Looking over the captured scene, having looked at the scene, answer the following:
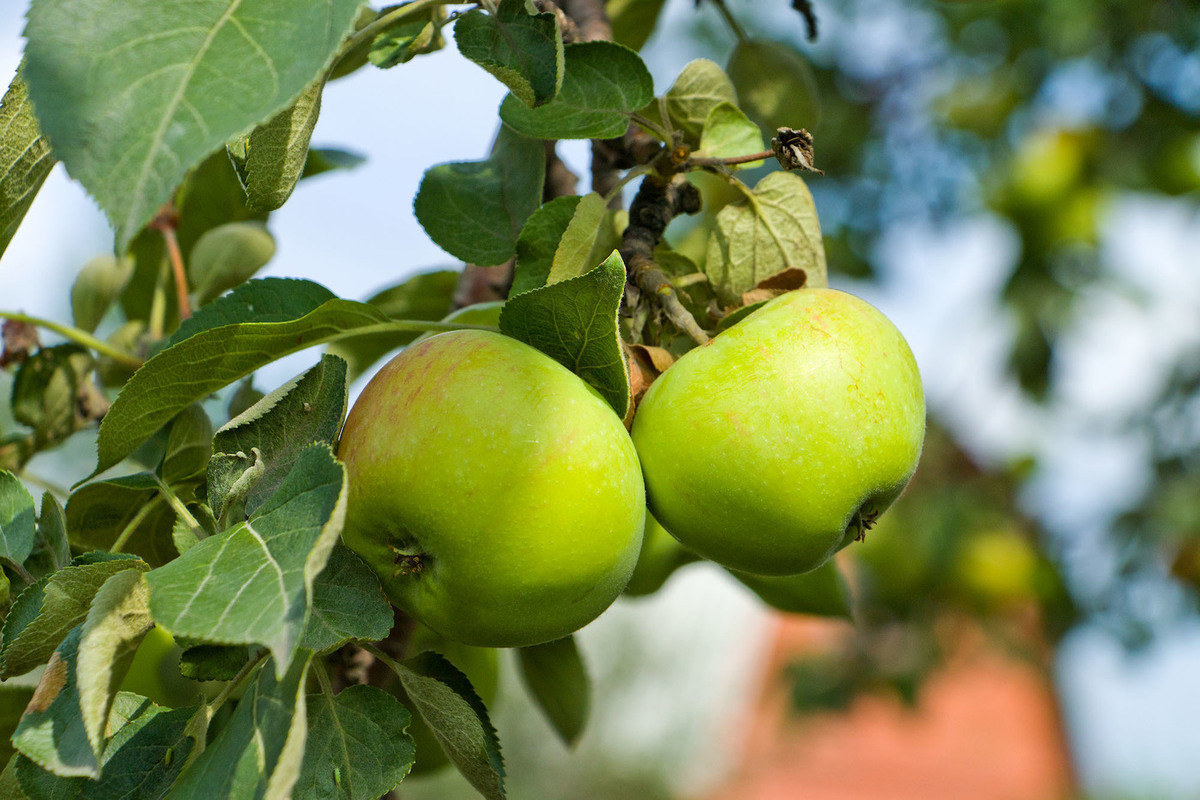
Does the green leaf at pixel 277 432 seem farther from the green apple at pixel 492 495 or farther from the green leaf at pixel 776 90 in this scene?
the green leaf at pixel 776 90

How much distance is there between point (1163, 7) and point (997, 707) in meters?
6.40

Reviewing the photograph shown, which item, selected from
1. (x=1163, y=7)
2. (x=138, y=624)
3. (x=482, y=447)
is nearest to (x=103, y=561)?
(x=138, y=624)

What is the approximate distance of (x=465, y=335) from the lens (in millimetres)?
508

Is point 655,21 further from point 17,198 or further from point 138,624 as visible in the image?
point 138,624

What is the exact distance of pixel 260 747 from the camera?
0.37m

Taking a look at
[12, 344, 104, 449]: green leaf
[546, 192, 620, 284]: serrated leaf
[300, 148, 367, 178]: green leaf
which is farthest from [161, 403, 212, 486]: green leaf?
[300, 148, 367, 178]: green leaf

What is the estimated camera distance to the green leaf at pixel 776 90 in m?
0.87

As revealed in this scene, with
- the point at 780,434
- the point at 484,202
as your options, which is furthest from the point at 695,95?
the point at 780,434

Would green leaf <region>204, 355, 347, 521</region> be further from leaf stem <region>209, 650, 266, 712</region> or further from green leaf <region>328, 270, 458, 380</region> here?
green leaf <region>328, 270, 458, 380</region>

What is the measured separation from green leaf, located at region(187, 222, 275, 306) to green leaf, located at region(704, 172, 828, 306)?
424 mm

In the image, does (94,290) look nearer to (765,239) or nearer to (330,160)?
(330,160)

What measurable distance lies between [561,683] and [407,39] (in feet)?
1.66

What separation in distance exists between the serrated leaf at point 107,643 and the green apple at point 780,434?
0.26 m

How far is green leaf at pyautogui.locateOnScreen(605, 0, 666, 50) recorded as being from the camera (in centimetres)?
95
